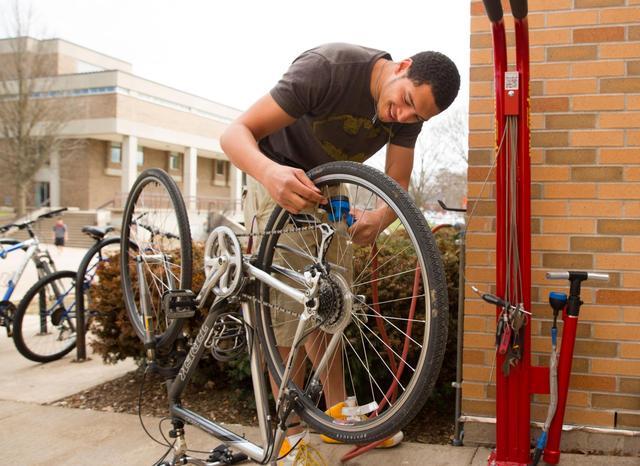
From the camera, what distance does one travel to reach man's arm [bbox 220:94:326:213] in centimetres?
189

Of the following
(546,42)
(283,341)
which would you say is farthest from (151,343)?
(546,42)

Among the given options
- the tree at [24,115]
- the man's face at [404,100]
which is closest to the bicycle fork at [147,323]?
the man's face at [404,100]

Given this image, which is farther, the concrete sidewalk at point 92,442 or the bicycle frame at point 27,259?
the bicycle frame at point 27,259

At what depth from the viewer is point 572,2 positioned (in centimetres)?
259

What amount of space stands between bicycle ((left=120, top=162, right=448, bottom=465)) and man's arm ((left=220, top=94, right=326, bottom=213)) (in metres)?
0.07

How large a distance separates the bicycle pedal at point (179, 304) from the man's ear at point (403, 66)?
1227 mm

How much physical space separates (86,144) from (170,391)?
38.6 metres

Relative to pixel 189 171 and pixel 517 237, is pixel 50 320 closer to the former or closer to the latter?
pixel 517 237

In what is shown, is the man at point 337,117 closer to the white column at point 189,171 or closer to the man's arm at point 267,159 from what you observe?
the man's arm at point 267,159

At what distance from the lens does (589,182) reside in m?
2.59

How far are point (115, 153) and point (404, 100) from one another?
41.1 meters

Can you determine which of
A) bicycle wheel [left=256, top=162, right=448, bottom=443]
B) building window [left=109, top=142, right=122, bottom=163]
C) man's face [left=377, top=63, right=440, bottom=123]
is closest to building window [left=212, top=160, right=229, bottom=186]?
building window [left=109, top=142, right=122, bottom=163]

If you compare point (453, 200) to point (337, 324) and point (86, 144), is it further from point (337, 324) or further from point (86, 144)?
point (337, 324)

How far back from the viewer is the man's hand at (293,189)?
6.16ft
